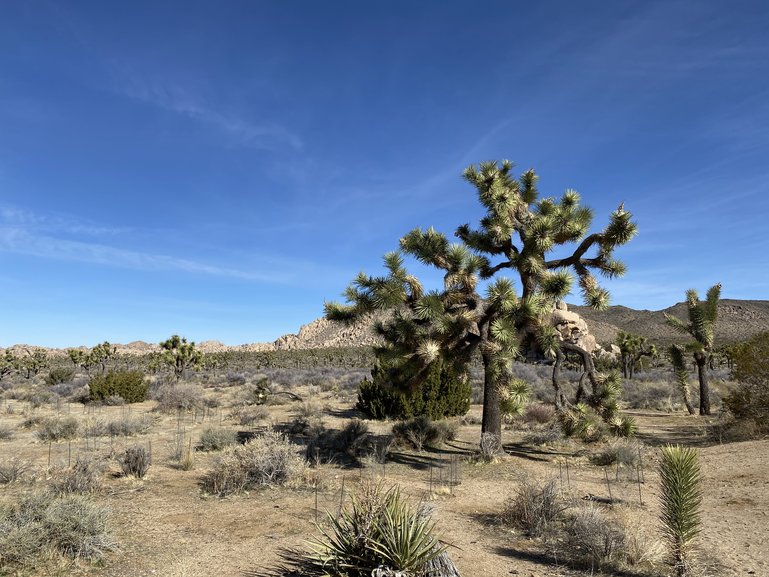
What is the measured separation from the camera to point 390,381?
40.4 feet

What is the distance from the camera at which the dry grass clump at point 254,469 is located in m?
8.91

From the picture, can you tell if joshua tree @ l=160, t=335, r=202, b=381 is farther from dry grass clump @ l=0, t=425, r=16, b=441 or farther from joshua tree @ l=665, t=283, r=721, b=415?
joshua tree @ l=665, t=283, r=721, b=415

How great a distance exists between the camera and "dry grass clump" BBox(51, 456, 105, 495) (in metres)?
8.18

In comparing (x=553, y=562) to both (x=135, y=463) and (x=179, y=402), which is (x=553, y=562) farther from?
(x=179, y=402)

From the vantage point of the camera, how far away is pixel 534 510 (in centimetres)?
711

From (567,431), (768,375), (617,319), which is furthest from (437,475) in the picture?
(617,319)

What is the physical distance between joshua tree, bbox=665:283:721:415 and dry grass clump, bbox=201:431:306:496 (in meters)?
17.3

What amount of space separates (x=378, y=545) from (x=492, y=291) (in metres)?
6.92

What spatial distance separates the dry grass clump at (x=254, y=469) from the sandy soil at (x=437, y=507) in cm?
31

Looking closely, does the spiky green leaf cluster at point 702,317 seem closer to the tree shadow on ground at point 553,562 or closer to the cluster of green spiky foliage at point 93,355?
the tree shadow on ground at point 553,562

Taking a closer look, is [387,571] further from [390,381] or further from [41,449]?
[41,449]

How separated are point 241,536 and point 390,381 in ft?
20.0

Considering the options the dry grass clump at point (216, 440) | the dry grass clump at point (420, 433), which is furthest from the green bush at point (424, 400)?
the dry grass clump at point (216, 440)

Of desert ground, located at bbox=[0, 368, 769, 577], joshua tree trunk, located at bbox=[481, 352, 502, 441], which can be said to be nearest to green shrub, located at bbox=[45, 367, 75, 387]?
desert ground, located at bbox=[0, 368, 769, 577]
